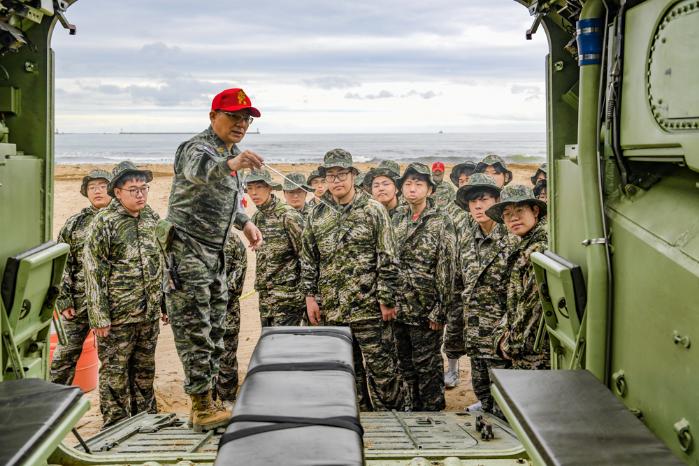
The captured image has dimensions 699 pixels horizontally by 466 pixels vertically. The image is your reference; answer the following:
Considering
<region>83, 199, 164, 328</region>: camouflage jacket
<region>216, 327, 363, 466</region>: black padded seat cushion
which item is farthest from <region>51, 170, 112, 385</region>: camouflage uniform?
<region>216, 327, 363, 466</region>: black padded seat cushion

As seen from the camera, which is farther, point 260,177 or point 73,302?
point 260,177

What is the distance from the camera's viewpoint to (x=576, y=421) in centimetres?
237

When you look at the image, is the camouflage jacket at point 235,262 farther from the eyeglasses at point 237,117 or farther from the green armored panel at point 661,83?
the green armored panel at point 661,83

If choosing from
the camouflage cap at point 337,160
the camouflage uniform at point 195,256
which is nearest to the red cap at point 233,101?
the camouflage uniform at point 195,256

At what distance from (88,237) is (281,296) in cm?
171

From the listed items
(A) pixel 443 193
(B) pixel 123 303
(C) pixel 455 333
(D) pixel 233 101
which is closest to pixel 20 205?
(D) pixel 233 101

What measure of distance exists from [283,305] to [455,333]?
5.11 ft

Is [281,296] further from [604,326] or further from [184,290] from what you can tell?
[604,326]

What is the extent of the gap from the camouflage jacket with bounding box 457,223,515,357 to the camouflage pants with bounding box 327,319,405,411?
0.60 meters

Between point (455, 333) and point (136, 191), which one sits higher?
point (136, 191)

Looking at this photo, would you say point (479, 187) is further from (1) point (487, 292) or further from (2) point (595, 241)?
(2) point (595, 241)

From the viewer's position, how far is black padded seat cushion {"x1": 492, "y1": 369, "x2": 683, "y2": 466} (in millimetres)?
2117

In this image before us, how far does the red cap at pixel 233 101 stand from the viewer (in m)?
4.38

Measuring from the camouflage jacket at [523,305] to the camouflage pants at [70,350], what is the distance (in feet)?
11.4
